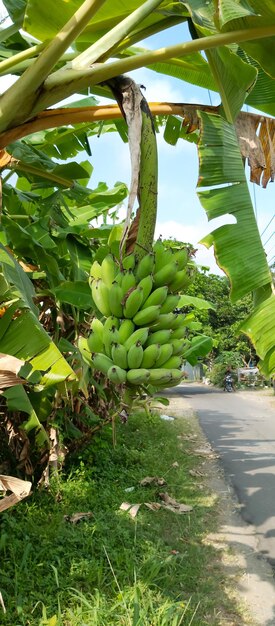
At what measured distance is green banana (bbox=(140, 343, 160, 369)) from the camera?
47.3 inches

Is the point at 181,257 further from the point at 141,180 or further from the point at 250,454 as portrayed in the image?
the point at 250,454

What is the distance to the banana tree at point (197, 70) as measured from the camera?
4.68 ft

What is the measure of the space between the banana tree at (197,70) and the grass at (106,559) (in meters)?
1.51

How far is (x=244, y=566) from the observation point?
390 cm

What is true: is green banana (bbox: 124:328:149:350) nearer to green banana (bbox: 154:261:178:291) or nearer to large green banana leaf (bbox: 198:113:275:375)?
green banana (bbox: 154:261:178:291)

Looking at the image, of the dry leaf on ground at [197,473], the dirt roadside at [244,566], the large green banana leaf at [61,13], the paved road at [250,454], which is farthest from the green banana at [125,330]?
the dry leaf on ground at [197,473]

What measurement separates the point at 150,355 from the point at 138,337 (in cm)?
5

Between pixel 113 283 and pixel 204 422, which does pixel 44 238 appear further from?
pixel 204 422

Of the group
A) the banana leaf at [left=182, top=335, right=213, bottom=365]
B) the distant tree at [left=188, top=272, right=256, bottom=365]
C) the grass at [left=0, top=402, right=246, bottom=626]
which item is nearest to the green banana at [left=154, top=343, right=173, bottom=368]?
the grass at [left=0, top=402, right=246, bottom=626]

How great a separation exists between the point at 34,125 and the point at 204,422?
10841 millimetres

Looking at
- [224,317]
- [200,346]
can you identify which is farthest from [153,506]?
[224,317]

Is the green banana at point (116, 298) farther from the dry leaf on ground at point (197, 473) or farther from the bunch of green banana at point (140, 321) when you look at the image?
the dry leaf on ground at point (197, 473)

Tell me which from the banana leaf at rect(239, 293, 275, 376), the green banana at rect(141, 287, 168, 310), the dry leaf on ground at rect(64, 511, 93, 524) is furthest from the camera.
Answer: the dry leaf on ground at rect(64, 511, 93, 524)

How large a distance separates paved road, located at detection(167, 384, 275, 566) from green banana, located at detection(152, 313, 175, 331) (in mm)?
3343
